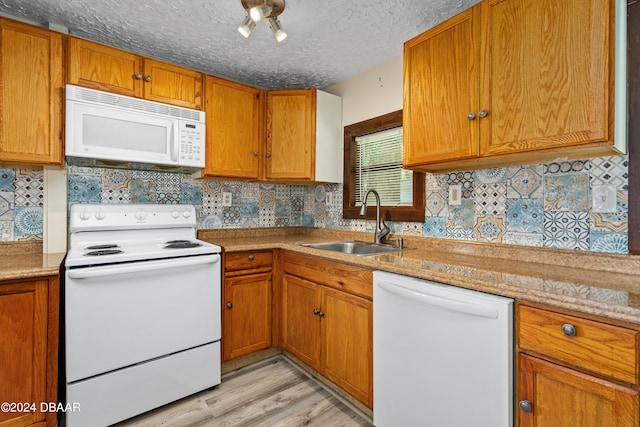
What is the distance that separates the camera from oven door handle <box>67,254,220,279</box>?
152cm

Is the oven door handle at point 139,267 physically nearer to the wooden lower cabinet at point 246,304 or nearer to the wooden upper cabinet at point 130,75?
the wooden lower cabinet at point 246,304

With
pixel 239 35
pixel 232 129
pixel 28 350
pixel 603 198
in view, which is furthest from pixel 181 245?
pixel 603 198

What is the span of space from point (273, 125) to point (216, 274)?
1294mm

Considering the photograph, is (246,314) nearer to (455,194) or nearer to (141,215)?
(141,215)

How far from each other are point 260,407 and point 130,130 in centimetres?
185

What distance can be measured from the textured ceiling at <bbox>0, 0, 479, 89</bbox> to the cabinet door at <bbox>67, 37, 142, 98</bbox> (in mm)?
154

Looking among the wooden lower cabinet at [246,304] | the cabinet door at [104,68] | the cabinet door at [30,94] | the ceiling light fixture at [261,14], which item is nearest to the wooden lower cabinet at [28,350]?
the cabinet door at [30,94]

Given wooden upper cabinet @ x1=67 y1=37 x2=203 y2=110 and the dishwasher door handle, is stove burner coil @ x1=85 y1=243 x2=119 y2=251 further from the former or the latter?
the dishwasher door handle

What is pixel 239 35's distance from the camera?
1.99 metres

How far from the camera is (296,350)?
220 cm

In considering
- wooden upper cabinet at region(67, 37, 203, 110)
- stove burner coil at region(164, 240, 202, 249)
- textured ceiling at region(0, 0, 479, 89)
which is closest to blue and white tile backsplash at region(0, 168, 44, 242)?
wooden upper cabinet at region(67, 37, 203, 110)

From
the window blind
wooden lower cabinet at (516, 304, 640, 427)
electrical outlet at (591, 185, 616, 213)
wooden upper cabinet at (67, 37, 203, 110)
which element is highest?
wooden upper cabinet at (67, 37, 203, 110)

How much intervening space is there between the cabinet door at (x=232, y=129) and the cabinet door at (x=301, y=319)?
0.93 m

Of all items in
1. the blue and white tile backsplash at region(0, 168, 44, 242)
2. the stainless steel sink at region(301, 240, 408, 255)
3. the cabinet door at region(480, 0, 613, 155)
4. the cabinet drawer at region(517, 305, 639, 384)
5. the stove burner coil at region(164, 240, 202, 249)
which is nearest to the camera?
the cabinet drawer at region(517, 305, 639, 384)
